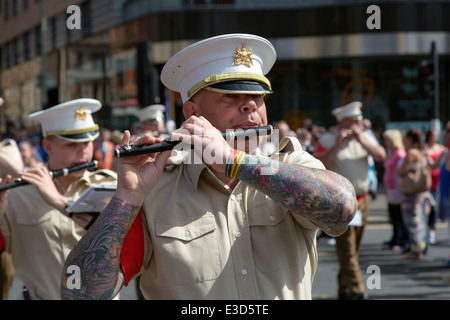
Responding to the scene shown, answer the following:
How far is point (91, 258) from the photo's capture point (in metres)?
2.49

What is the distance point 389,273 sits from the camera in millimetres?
9117

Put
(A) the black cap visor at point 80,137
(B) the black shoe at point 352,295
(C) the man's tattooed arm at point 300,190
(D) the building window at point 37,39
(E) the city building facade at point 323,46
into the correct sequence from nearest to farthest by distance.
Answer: (C) the man's tattooed arm at point 300,190 → (A) the black cap visor at point 80,137 → (B) the black shoe at point 352,295 → (E) the city building facade at point 323,46 → (D) the building window at point 37,39

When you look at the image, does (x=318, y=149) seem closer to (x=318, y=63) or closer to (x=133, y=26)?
(x=318, y=63)

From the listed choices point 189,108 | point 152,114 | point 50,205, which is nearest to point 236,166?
point 189,108

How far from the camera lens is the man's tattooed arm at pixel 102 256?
8.16ft

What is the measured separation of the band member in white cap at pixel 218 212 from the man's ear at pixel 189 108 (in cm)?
1

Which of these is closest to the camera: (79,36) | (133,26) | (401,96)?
(401,96)

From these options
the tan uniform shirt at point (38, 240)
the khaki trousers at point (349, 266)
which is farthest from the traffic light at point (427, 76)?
the tan uniform shirt at point (38, 240)

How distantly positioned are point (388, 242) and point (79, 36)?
64.8ft

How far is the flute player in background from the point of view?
13.4 ft

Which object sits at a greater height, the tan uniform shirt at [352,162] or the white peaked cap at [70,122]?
the white peaked cap at [70,122]

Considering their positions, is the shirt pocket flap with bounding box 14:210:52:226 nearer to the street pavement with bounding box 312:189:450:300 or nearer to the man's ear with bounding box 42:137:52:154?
the man's ear with bounding box 42:137:52:154

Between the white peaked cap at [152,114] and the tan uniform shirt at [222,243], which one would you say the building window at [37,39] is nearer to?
the white peaked cap at [152,114]
